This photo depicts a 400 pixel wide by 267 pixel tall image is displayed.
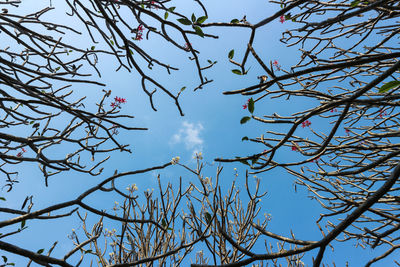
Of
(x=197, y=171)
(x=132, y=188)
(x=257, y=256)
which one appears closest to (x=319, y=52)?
(x=197, y=171)

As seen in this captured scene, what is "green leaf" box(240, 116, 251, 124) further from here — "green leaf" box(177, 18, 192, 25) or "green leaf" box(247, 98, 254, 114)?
"green leaf" box(177, 18, 192, 25)

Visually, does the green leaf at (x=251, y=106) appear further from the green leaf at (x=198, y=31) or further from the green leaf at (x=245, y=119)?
the green leaf at (x=198, y=31)

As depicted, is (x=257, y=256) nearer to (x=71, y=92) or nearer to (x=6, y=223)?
(x=6, y=223)

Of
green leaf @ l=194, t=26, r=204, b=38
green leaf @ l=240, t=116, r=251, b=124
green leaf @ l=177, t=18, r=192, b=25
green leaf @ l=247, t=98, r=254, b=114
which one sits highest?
green leaf @ l=194, t=26, r=204, b=38

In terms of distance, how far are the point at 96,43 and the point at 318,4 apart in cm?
202

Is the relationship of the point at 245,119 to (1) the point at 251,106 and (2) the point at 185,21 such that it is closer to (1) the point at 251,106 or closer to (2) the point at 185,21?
(1) the point at 251,106

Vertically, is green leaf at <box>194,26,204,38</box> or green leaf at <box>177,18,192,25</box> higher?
green leaf at <box>194,26,204,38</box>

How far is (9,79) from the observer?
1487 millimetres

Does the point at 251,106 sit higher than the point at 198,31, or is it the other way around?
the point at 198,31

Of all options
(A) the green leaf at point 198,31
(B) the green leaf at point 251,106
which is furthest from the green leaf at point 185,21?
(B) the green leaf at point 251,106

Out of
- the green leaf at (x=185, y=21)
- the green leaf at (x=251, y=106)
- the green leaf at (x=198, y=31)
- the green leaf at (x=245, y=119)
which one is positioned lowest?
the green leaf at (x=245, y=119)

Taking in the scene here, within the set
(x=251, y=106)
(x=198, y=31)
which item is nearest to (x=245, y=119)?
(x=251, y=106)

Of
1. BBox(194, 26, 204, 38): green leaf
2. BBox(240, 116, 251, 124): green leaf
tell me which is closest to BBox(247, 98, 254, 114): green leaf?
BBox(240, 116, 251, 124): green leaf

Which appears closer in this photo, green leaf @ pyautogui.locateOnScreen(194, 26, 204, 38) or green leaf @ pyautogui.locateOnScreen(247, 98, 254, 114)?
green leaf @ pyautogui.locateOnScreen(247, 98, 254, 114)
